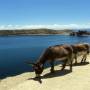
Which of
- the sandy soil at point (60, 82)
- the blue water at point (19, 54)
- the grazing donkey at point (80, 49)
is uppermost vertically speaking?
the grazing donkey at point (80, 49)

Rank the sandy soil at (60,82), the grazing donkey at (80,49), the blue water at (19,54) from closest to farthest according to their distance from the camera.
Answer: the sandy soil at (60,82)
the grazing donkey at (80,49)
the blue water at (19,54)

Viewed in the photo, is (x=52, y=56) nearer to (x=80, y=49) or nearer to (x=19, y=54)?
(x=80, y=49)

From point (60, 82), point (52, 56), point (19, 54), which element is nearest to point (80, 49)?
point (52, 56)

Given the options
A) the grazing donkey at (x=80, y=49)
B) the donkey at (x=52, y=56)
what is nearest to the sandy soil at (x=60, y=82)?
the donkey at (x=52, y=56)

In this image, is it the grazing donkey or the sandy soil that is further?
the grazing donkey

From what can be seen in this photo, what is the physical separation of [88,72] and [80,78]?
6.85ft

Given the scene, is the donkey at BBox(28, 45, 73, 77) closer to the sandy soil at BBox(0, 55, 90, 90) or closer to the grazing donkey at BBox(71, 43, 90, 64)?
the sandy soil at BBox(0, 55, 90, 90)

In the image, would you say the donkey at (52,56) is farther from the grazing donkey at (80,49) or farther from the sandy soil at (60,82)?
the grazing donkey at (80,49)

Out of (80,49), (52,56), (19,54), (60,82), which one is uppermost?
(52,56)

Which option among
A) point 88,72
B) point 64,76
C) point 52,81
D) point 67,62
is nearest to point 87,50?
point 67,62

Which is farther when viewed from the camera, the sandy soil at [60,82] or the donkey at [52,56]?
the donkey at [52,56]

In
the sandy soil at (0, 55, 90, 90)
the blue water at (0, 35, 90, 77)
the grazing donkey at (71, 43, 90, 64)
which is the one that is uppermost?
the grazing donkey at (71, 43, 90, 64)

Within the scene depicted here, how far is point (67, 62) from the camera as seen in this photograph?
927 inches

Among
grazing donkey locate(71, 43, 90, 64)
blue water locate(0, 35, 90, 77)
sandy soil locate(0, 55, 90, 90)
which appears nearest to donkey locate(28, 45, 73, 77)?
sandy soil locate(0, 55, 90, 90)
